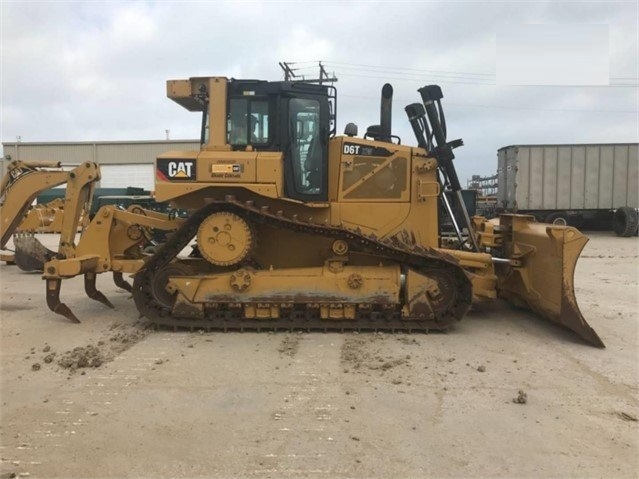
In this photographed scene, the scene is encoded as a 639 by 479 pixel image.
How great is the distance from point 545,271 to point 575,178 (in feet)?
56.9

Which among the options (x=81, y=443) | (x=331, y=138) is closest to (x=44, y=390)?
(x=81, y=443)

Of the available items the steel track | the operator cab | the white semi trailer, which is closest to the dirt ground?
the steel track

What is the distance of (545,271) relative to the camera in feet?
21.3

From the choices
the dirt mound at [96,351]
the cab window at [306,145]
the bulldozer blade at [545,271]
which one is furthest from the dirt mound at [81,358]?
the bulldozer blade at [545,271]

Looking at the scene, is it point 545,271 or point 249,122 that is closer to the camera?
point 545,271

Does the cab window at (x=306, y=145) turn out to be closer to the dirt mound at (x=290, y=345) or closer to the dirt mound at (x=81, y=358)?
the dirt mound at (x=290, y=345)

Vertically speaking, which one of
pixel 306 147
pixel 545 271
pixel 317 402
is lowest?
pixel 317 402

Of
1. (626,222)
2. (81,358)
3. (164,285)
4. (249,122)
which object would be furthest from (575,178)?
(81,358)

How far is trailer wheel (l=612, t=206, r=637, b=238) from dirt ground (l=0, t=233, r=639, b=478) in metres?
16.0

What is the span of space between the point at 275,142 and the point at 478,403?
13.2 feet

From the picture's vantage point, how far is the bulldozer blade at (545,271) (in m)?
6.14

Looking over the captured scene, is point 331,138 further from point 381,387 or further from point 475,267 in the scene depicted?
point 381,387

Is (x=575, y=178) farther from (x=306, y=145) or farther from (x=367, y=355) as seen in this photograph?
(x=367, y=355)

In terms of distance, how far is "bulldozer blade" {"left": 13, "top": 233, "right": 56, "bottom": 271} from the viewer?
11.7m
